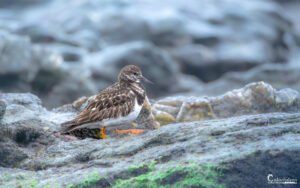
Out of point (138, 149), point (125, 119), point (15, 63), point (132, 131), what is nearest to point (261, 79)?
point (15, 63)

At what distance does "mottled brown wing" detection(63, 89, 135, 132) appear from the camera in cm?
883

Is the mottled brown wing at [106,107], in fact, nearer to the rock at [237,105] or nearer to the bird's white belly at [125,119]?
the bird's white belly at [125,119]

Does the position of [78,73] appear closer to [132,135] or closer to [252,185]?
[132,135]

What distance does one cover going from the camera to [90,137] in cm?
935

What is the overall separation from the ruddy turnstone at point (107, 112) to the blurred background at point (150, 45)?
7.76m

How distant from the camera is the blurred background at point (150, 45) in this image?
Result: 18625mm

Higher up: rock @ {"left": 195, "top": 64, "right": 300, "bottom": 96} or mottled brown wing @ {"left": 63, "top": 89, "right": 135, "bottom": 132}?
rock @ {"left": 195, "top": 64, "right": 300, "bottom": 96}

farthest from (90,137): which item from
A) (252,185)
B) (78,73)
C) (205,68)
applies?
(205,68)

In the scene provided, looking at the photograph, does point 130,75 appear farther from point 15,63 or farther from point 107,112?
point 15,63

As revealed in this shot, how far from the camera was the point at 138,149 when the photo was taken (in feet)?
25.3

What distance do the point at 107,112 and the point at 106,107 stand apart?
0.08m

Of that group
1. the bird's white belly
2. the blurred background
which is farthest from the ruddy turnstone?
the blurred background

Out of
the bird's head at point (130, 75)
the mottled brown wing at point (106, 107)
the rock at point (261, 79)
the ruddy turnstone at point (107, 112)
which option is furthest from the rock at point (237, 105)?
the rock at point (261, 79)

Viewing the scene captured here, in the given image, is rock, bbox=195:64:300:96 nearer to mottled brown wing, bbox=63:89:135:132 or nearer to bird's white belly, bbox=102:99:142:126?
mottled brown wing, bbox=63:89:135:132
